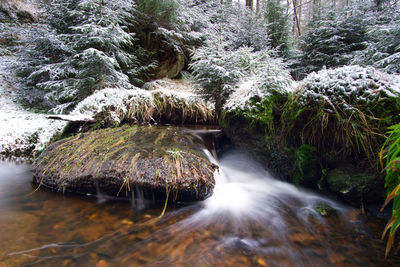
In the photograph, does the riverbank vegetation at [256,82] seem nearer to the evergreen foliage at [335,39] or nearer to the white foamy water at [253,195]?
the evergreen foliage at [335,39]

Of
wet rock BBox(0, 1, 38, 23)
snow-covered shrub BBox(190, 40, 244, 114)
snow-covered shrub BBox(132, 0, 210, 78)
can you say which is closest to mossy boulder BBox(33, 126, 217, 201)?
snow-covered shrub BBox(190, 40, 244, 114)

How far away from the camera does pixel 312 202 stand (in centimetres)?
251

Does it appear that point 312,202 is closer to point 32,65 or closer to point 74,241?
point 74,241

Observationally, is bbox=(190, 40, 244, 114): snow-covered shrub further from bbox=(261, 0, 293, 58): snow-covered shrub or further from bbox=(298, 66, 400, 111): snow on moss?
bbox=(261, 0, 293, 58): snow-covered shrub

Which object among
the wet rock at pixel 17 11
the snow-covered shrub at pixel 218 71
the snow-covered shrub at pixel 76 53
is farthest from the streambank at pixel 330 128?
the wet rock at pixel 17 11

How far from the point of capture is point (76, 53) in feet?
19.6

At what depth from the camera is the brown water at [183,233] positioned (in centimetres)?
149

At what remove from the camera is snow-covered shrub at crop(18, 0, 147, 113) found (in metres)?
5.48

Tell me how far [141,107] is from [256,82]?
3346mm

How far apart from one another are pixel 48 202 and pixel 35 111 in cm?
566

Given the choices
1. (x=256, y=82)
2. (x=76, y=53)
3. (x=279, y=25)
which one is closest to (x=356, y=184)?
(x=256, y=82)

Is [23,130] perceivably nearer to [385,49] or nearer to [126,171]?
[126,171]

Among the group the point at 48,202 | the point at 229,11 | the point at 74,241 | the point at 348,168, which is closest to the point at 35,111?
the point at 48,202

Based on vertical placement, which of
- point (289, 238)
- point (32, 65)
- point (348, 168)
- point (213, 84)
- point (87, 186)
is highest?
point (32, 65)
